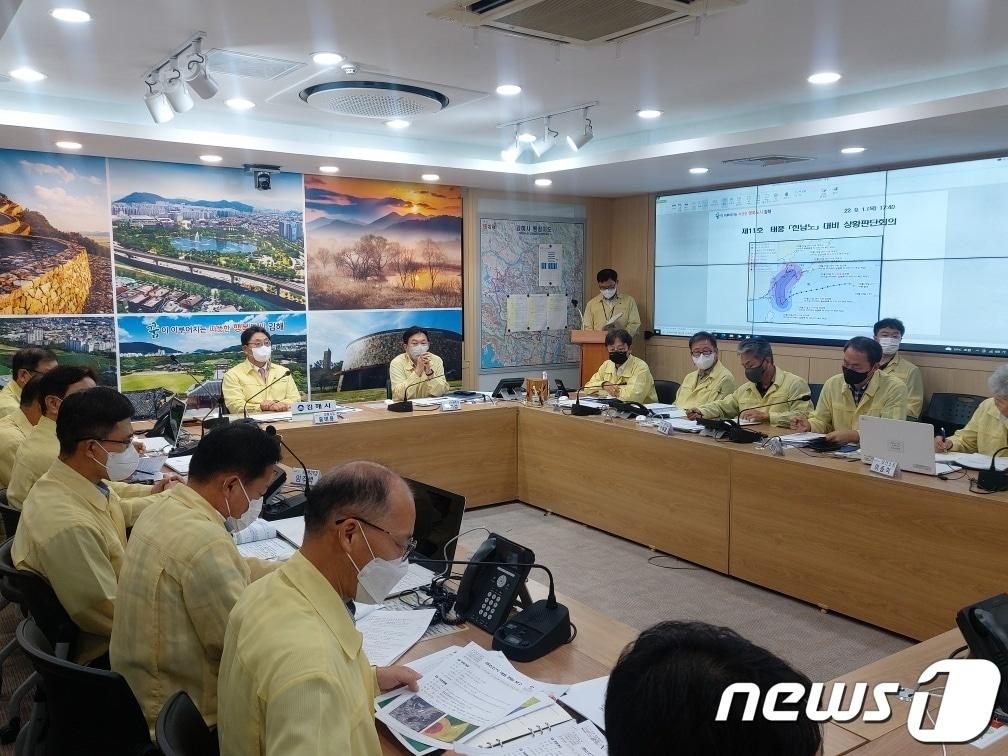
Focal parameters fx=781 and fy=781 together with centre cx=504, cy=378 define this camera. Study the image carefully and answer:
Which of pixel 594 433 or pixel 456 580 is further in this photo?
pixel 594 433

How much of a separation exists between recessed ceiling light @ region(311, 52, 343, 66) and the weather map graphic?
454cm

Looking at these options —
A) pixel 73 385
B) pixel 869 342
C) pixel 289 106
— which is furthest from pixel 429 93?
pixel 869 342

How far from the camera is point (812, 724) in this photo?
0.83 m

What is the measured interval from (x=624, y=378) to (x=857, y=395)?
1931mm

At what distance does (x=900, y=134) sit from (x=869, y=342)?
153 centimetres

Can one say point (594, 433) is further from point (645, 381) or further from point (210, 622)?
point (210, 622)

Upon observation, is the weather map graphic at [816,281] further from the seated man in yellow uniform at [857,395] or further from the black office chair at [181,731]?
the black office chair at [181,731]

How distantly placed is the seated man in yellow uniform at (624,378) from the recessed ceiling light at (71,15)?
410cm

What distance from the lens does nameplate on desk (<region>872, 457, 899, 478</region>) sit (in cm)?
354

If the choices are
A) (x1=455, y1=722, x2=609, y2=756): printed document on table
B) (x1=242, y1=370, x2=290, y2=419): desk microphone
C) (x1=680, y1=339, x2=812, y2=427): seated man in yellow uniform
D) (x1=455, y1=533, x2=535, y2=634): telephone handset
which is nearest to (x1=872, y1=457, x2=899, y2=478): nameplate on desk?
(x1=680, y1=339, x2=812, y2=427): seated man in yellow uniform

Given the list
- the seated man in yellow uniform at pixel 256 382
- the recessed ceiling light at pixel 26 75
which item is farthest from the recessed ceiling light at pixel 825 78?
the recessed ceiling light at pixel 26 75

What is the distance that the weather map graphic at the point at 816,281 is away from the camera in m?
6.57

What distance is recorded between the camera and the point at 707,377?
583 centimetres

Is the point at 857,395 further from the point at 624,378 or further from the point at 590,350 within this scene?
the point at 590,350
